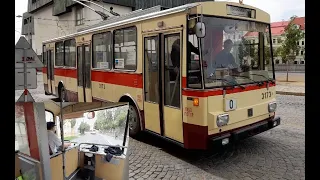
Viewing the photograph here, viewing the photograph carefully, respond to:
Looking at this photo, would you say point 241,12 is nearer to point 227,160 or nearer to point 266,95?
point 266,95

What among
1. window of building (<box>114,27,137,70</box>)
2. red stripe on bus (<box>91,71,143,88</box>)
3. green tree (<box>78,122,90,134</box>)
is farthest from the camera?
window of building (<box>114,27,137,70</box>)

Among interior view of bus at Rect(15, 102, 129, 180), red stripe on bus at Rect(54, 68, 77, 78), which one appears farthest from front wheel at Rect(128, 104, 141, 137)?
interior view of bus at Rect(15, 102, 129, 180)

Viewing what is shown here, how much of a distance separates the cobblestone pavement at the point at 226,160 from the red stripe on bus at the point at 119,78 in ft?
4.44

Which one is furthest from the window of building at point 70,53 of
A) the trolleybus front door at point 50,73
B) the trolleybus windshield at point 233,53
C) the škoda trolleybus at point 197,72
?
the trolleybus windshield at point 233,53

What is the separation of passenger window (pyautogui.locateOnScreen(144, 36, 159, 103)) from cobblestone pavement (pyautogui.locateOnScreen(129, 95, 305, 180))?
1108 mm

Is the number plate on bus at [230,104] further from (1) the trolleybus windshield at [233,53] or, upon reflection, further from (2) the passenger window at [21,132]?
(2) the passenger window at [21,132]

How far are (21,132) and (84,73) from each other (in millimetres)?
7612

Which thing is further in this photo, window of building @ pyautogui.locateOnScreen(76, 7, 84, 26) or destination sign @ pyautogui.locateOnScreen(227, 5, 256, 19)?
window of building @ pyautogui.locateOnScreen(76, 7, 84, 26)

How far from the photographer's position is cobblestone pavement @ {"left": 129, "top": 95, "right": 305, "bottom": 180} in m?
4.52

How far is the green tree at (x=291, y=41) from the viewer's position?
21.0 m

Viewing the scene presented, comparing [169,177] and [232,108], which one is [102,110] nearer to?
[169,177]

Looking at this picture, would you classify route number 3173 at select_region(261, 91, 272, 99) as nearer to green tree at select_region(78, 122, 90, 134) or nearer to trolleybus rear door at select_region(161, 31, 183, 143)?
trolleybus rear door at select_region(161, 31, 183, 143)

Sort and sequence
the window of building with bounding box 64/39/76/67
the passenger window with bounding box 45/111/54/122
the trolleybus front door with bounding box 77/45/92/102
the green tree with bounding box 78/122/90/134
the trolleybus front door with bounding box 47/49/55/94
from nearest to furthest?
1. the passenger window with bounding box 45/111/54/122
2. the green tree with bounding box 78/122/90/134
3. the trolleybus front door with bounding box 77/45/92/102
4. the window of building with bounding box 64/39/76/67
5. the trolleybus front door with bounding box 47/49/55/94
